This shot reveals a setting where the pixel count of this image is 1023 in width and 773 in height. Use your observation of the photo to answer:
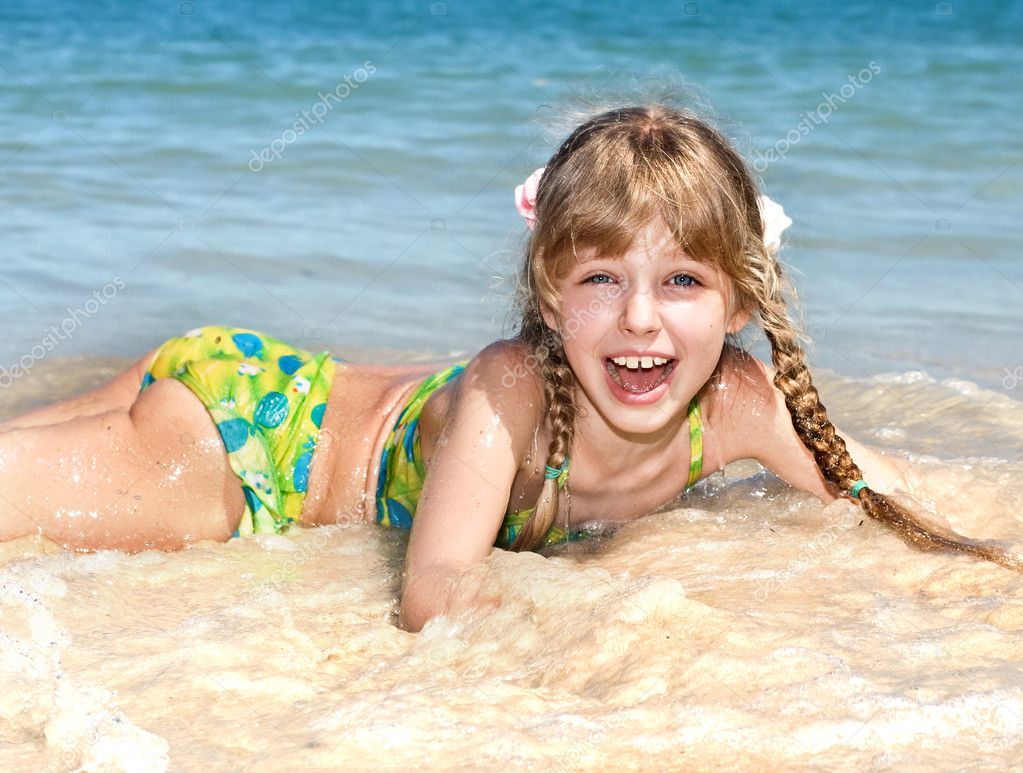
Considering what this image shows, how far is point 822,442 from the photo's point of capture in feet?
10.4


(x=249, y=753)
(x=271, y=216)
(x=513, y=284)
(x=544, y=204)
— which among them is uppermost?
(x=544, y=204)

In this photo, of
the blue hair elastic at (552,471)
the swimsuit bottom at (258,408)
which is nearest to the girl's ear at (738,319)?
the blue hair elastic at (552,471)

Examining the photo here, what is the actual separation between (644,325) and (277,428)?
1235 mm

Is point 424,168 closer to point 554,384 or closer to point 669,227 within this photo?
point 554,384

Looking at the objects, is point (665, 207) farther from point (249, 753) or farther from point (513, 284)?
point (249, 753)

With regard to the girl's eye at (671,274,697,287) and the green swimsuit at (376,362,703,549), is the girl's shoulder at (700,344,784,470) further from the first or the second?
the girl's eye at (671,274,697,287)

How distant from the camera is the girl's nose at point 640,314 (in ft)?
9.01

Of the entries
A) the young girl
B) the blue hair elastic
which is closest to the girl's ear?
the young girl

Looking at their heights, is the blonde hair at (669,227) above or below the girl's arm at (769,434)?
above

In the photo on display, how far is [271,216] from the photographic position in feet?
22.7

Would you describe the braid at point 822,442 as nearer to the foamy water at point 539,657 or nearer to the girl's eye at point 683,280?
the foamy water at point 539,657

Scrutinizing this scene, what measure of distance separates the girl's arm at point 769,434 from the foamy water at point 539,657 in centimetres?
15

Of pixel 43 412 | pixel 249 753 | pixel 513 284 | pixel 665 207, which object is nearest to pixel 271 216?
pixel 43 412

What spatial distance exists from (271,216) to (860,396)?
367 centimetres
